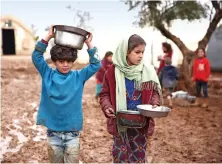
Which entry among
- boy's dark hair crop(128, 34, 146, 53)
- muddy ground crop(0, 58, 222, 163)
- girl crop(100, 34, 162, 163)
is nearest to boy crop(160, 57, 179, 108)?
muddy ground crop(0, 58, 222, 163)

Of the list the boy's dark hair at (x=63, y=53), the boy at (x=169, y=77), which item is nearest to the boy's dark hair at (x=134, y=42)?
the boy's dark hair at (x=63, y=53)

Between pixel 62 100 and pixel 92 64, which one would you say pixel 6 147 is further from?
pixel 92 64

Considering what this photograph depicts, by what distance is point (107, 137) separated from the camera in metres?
4.94

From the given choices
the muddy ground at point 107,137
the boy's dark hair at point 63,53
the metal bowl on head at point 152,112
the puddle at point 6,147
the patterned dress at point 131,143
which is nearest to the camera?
the metal bowl on head at point 152,112

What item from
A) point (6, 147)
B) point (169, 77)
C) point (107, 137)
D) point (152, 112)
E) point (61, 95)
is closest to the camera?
point (152, 112)

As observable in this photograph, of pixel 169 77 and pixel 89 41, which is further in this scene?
pixel 169 77

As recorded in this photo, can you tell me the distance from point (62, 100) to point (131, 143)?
69 centimetres

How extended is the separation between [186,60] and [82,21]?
10.4m

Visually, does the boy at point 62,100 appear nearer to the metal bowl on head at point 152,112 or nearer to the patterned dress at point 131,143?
the patterned dress at point 131,143

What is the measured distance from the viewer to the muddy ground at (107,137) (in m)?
4.08

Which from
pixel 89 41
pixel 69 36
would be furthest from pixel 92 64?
pixel 69 36

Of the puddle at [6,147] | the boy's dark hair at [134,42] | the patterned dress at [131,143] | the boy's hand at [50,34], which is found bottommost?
the puddle at [6,147]

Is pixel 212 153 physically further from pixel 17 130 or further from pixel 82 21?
pixel 82 21

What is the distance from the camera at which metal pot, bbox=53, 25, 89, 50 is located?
2.64 m
